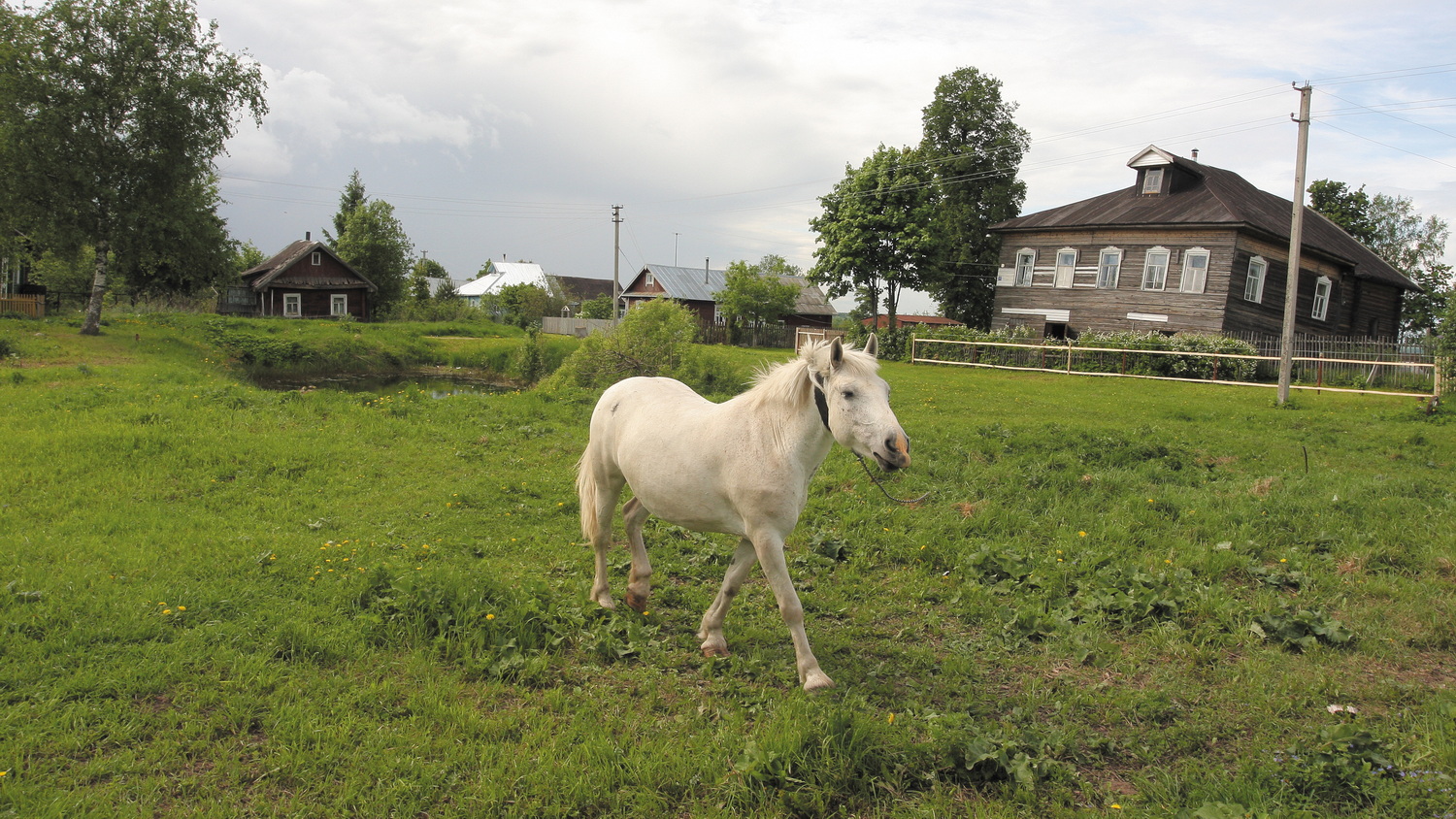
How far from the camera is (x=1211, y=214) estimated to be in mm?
30609

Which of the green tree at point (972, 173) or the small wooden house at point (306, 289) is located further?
the small wooden house at point (306, 289)

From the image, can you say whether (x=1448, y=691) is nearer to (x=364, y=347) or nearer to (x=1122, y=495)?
(x=1122, y=495)

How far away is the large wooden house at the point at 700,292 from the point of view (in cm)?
6075

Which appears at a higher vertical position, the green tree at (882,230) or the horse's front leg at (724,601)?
the green tree at (882,230)

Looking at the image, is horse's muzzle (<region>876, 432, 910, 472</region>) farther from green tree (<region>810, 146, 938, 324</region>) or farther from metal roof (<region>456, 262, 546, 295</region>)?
metal roof (<region>456, 262, 546, 295</region>)

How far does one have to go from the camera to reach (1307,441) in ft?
41.6

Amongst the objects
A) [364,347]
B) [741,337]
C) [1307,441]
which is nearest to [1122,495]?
[1307,441]

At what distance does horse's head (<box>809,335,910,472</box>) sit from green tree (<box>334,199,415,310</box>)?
54.4 meters

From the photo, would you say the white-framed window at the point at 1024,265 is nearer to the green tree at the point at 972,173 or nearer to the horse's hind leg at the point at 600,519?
the green tree at the point at 972,173

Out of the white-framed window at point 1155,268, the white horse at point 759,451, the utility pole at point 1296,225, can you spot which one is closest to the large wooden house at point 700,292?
the white-framed window at point 1155,268

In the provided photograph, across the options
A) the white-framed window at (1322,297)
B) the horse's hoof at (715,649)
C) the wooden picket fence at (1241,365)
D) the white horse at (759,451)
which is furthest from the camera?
the white-framed window at (1322,297)

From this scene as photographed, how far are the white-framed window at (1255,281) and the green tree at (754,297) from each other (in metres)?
25.8

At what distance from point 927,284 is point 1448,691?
3928 centimetres

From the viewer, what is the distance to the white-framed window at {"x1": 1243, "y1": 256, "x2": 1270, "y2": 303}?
3064cm
